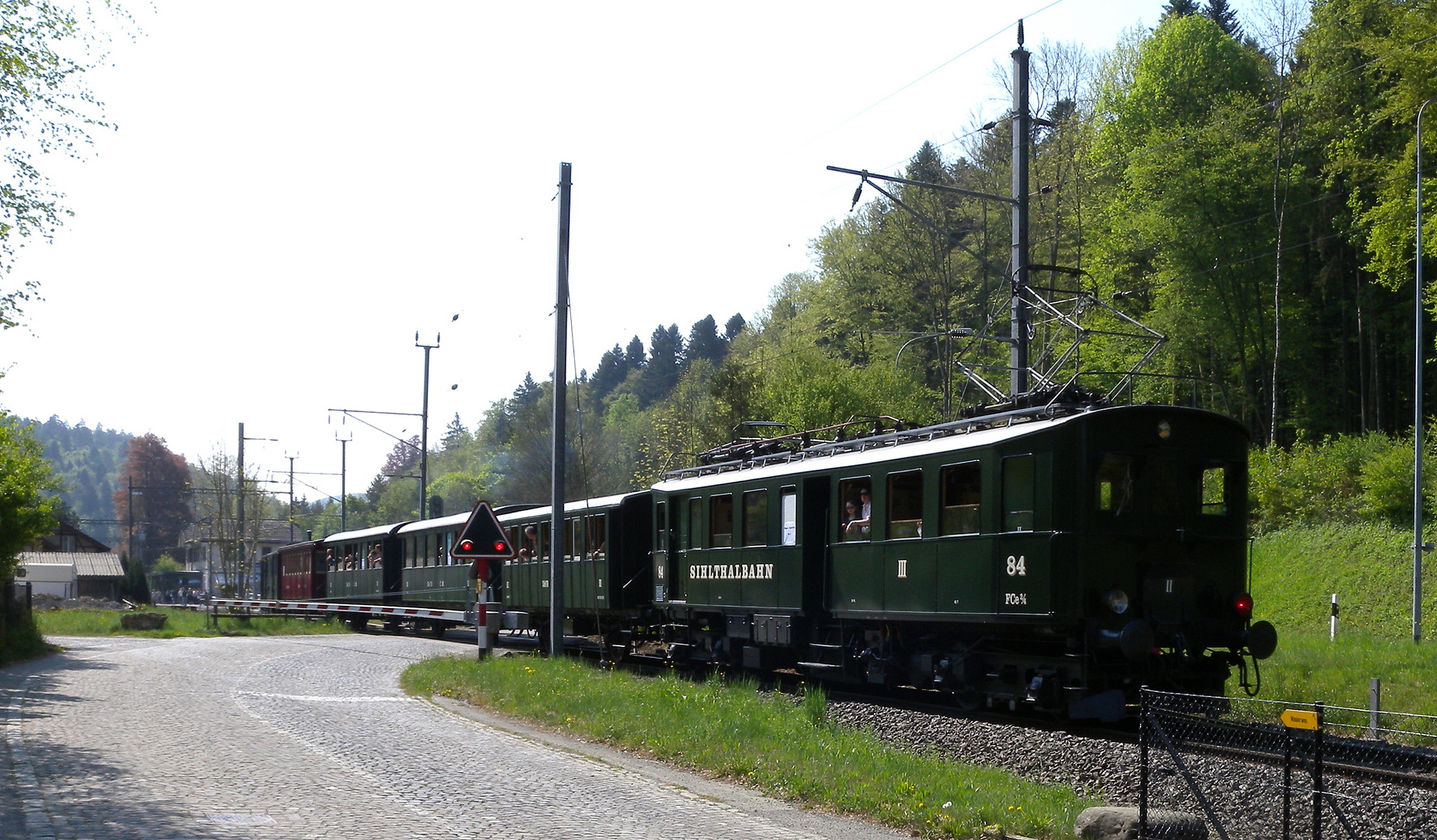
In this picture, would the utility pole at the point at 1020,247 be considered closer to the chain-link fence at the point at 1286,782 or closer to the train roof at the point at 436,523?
the chain-link fence at the point at 1286,782

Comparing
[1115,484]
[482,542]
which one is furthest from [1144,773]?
[482,542]

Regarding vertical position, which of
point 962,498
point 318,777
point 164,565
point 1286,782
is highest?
point 962,498

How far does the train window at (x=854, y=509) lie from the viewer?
52.0ft

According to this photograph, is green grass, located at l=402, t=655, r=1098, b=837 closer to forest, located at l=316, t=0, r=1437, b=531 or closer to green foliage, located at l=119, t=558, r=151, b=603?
forest, located at l=316, t=0, r=1437, b=531

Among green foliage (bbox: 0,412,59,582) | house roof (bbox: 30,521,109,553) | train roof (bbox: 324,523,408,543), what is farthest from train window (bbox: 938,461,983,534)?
house roof (bbox: 30,521,109,553)

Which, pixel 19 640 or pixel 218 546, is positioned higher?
pixel 19 640

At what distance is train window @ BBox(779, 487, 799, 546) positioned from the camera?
17.1 m

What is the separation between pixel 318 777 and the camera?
1005 cm


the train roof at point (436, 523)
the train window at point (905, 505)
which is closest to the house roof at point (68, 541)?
the train roof at point (436, 523)

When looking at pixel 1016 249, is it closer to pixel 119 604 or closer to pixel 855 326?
pixel 855 326

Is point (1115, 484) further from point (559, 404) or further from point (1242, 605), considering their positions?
point (559, 404)

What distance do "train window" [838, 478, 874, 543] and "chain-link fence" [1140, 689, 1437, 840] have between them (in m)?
4.81

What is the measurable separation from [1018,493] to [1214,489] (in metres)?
2.36

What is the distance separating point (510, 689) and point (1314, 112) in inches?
1244
